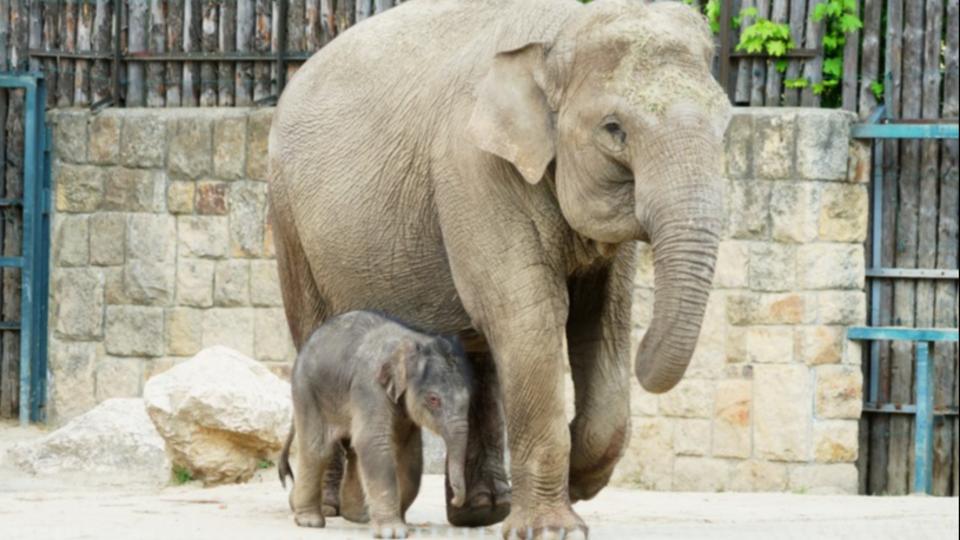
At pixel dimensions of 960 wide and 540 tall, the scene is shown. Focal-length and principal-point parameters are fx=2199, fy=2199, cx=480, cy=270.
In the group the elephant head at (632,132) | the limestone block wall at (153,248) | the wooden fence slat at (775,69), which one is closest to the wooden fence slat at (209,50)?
the limestone block wall at (153,248)

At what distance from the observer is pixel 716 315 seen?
14172 millimetres

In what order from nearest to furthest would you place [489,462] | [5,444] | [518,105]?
[518,105] < [489,462] < [5,444]

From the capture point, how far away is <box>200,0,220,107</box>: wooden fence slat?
15.6m

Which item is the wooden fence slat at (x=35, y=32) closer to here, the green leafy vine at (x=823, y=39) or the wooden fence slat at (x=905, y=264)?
the green leafy vine at (x=823, y=39)

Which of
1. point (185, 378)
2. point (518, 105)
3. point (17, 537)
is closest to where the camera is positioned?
point (518, 105)

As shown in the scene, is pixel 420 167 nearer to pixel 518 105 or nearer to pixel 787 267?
pixel 518 105

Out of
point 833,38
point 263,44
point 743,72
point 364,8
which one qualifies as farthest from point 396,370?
point 263,44

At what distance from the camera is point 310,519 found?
9.01 metres

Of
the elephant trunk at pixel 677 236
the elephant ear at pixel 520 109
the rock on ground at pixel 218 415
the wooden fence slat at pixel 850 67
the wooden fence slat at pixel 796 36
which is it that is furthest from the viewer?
the wooden fence slat at pixel 796 36

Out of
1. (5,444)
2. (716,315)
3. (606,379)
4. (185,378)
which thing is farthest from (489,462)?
(5,444)

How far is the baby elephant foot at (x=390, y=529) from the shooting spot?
845 cm

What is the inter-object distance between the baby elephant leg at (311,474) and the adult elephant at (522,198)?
60cm

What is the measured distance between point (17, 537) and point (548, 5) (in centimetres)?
294

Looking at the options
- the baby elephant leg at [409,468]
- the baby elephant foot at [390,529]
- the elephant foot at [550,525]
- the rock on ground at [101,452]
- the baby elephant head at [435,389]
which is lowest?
the rock on ground at [101,452]
